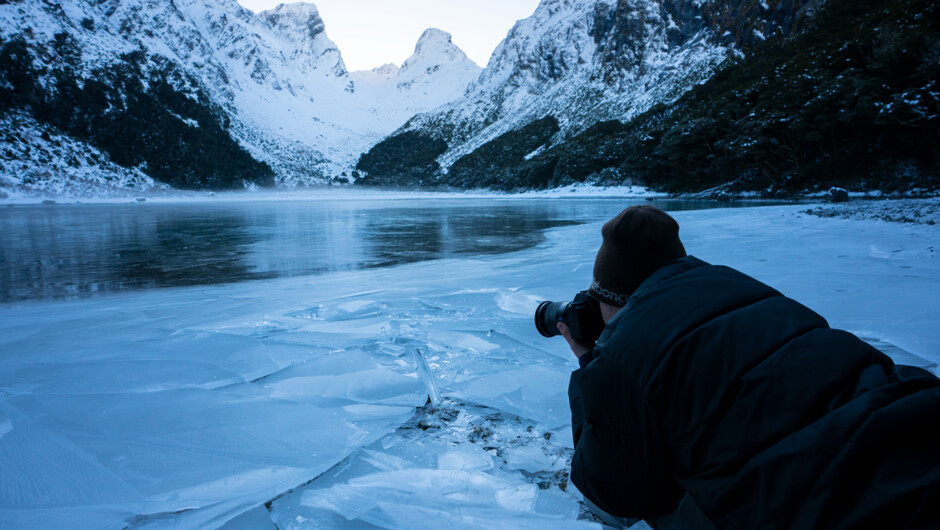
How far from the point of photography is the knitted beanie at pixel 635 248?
128 centimetres

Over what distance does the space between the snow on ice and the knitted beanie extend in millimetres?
1001

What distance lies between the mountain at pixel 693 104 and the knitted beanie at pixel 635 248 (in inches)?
1042

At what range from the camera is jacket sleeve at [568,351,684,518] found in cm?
104

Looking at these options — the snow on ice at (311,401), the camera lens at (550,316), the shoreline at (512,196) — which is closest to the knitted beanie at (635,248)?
the camera lens at (550,316)

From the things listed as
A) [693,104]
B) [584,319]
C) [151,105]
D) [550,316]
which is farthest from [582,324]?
[151,105]

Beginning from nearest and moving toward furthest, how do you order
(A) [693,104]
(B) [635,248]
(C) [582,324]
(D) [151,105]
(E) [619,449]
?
(E) [619,449], (B) [635,248], (C) [582,324], (A) [693,104], (D) [151,105]

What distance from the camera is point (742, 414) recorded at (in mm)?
869

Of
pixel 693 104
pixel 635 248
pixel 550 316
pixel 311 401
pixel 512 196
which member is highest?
pixel 693 104

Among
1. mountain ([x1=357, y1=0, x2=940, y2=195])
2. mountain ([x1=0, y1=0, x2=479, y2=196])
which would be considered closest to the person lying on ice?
mountain ([x1=357, y1=0, x2=940, y2=195])

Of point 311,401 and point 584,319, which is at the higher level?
point 584,319

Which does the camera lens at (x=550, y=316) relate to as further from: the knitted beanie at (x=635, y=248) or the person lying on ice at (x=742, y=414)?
the person lying on ice at (x=742, y=414)

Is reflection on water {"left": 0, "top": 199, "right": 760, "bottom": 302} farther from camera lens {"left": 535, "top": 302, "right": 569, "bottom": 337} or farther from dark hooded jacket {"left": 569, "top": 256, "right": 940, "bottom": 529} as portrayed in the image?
dark hooded jacket {"left": 569, "top": 256, "right": 940, "bottom": 529}

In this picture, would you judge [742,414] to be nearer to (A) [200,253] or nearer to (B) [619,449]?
(B) [619,449]

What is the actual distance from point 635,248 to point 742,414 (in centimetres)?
54
